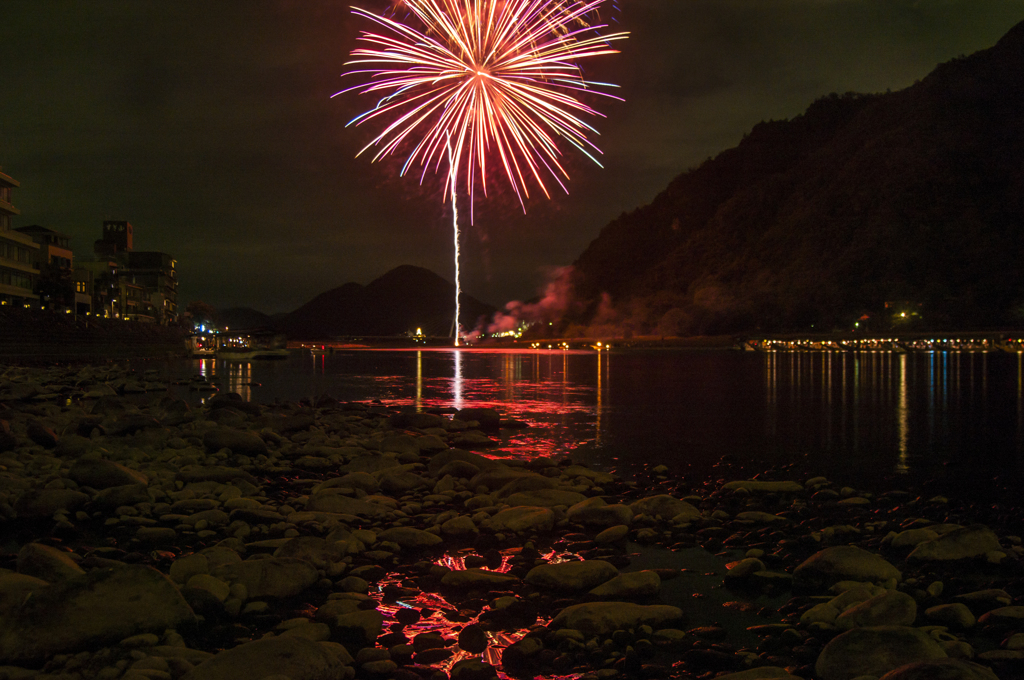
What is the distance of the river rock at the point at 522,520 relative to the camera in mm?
8656

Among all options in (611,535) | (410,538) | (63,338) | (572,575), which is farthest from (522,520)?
(63,338)

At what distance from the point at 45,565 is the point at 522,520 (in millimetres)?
5049

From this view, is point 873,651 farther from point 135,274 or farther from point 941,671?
point 135,274

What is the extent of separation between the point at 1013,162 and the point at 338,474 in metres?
185

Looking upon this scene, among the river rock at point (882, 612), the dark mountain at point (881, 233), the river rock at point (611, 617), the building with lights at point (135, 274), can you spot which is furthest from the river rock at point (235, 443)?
the dark mountain at point (881, 233)

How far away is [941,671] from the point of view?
14.2 ft

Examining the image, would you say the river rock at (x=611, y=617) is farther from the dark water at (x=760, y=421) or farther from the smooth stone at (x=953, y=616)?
the dark water at (x=760, y=421)

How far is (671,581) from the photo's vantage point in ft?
23.1

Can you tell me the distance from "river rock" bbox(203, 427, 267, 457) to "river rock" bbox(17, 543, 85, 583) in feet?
22.5

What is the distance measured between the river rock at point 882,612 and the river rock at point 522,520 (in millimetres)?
3697

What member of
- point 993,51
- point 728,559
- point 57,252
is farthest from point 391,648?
point 993,51

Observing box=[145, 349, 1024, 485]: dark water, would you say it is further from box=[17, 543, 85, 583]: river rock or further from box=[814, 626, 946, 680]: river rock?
box=[17, 543, 85, 583]: river rock

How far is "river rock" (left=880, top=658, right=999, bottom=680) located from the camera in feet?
14.1

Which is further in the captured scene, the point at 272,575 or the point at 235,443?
the point at 235,443
